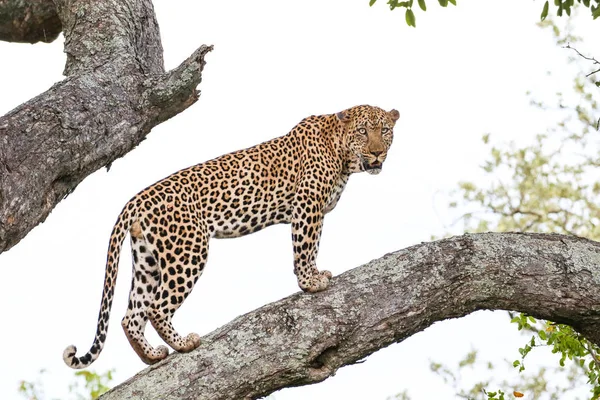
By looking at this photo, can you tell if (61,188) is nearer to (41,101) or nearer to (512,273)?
(41,101)

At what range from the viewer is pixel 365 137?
8.70 meters

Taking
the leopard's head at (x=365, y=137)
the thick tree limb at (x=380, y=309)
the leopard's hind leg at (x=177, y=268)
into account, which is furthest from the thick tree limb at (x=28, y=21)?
the thick tree limb at (x=380, y=309)

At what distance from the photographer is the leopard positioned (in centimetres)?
747

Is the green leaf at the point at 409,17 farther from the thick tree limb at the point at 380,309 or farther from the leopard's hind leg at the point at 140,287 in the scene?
the leopard's hind leg at the point at 140,287

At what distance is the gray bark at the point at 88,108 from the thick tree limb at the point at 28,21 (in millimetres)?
547

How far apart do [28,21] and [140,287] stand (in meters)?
3.44

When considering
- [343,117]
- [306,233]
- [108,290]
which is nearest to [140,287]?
[108,290]

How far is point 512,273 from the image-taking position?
24.4ft

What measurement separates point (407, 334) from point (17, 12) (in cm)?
499

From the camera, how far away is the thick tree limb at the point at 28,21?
966 cm

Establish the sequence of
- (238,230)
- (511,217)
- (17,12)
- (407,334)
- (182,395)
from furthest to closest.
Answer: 1. (511,217)
2. (17,12)
3. (238,230)
4. (407,334)
5. (182,395)

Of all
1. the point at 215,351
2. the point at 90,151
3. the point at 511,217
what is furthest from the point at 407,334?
the point at 511,217

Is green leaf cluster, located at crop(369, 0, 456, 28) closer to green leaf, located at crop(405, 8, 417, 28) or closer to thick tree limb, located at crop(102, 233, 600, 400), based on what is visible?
green leaf, located at crop(405, 8, 417, 28)

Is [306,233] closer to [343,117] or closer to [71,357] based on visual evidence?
[343,117]
